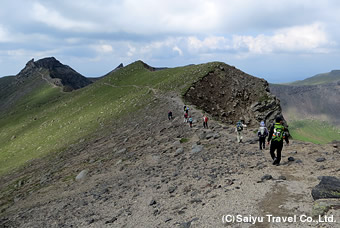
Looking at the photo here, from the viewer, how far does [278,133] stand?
17.7 metres

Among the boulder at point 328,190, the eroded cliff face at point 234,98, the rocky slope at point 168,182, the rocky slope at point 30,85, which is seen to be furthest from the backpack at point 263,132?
the rocky slope at point 30,85

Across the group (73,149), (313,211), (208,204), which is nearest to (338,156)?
(313,211)

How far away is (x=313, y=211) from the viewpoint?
10812 mm

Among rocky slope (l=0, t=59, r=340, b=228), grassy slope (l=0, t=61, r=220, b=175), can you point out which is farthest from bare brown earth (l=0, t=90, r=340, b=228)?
grassy slope (l=0, t=61, r=220, b=175)

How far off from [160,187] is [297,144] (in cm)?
1177

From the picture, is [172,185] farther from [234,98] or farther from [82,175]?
[234,98]

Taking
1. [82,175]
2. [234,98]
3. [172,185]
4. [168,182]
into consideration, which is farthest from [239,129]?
[234,98]

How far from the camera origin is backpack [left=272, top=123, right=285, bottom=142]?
1764cm

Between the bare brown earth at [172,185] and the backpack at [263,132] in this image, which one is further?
the backpack at [263,132]

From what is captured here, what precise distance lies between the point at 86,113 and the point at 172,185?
5755cm

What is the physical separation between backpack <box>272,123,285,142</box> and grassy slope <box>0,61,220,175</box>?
3793 cm

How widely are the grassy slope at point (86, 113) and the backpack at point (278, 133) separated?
3793 centimetres

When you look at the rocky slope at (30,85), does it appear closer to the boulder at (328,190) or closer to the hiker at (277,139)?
the hiker at (277,139)

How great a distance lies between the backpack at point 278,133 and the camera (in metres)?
17.6
